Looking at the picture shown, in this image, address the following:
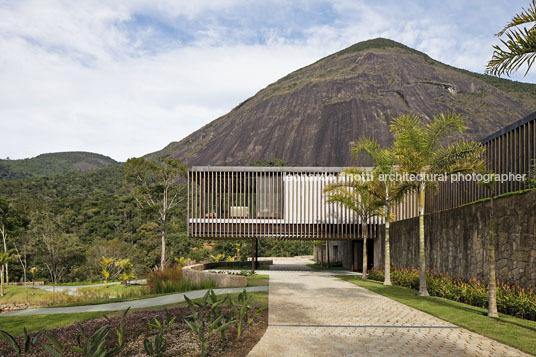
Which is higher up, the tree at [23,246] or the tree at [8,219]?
the tree at [8,219]

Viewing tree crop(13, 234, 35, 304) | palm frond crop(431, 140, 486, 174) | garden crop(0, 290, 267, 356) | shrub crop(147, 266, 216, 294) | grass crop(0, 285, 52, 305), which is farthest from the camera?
tree crop(13, 234, 35, 304)

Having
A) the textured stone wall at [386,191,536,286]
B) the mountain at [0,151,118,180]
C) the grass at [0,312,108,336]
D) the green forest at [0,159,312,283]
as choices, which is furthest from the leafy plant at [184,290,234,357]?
the mountain at [0,151,118,180]

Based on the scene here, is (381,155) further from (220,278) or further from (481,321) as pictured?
(481,321)

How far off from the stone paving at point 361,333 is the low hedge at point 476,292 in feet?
6.56

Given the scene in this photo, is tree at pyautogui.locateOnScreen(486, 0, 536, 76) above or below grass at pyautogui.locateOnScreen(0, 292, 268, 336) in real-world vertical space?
above

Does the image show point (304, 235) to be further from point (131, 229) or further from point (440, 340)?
point (131, 229)

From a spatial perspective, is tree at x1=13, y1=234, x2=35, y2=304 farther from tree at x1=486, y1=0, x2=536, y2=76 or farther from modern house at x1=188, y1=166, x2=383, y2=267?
tree at x1=486, y1=0, x2=536, y2=76

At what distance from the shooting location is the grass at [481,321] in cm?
708

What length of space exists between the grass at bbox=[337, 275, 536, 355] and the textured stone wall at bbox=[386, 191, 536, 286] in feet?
4.91

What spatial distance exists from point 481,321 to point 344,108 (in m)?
123

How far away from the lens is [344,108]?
127812 millimetres

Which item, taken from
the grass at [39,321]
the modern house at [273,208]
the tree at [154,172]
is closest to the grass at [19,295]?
the modern house at [273,208]

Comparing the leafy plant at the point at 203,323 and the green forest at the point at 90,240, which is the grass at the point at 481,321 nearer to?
the leafy plant at the point at 203,323

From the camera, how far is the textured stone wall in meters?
10.4
